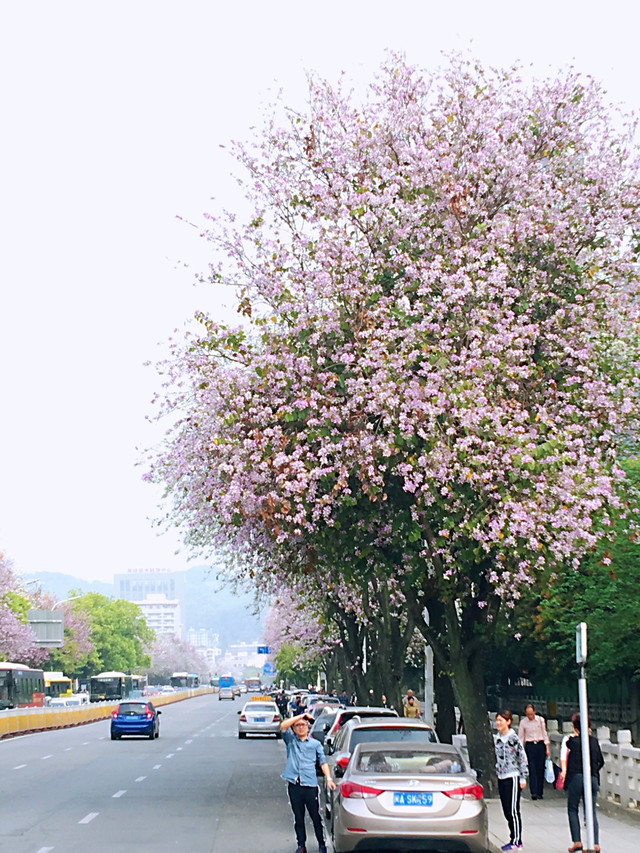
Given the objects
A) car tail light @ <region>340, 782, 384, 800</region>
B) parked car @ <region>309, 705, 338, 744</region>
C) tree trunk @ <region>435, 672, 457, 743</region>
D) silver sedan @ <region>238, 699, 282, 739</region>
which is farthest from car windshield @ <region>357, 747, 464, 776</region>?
silver sedan @ <region>238, 699, 282, 739</region>

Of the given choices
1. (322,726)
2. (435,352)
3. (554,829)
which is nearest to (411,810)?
(554,829)

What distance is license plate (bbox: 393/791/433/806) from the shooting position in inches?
565

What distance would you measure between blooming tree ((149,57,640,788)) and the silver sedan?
3062 cm

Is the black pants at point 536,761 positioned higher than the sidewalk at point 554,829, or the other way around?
the black pants at point 536,761

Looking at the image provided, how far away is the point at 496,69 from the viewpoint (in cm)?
2295

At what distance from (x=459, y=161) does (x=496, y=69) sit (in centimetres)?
204

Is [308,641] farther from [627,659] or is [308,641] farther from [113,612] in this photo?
[113,612]

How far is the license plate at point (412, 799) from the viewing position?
1435 cm

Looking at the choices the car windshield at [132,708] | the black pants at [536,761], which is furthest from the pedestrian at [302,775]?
the car windshield at [132,708]

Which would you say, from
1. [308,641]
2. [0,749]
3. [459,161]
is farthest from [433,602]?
[308,641]

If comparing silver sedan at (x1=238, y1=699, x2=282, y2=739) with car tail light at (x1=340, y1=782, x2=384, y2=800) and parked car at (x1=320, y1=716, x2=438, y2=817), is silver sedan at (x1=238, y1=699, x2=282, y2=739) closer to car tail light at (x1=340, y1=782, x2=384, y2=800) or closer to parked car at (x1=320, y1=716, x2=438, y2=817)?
parked car at (x1=320, y1=716, x2=438, y2=817)

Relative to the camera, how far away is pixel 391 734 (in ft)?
58.2

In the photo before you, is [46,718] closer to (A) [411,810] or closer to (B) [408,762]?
(B) [408,762]

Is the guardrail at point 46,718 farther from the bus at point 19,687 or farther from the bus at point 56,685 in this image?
the bus at point 56,685
